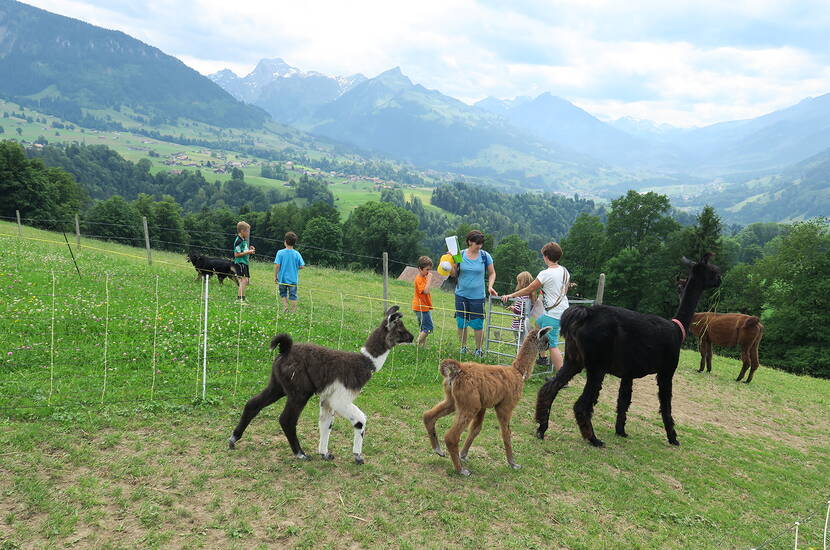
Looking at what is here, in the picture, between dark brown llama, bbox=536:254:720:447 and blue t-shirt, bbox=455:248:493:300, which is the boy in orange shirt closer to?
blue t-shirt, bbox=455:248:493:300

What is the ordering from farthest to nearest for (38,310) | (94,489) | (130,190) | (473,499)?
1. (130,190)
2. (38,310)
3. (473,499)
4. (94,489)

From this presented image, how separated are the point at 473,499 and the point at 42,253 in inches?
678

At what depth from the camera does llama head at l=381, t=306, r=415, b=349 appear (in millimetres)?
5719

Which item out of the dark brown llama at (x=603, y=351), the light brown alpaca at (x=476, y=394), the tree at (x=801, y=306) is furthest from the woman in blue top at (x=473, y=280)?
the tree at (x=801, y=306)

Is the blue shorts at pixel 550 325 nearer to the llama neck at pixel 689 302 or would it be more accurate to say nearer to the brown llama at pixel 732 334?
the llama neck at pixel 689 302

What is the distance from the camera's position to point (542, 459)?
21.2 ft

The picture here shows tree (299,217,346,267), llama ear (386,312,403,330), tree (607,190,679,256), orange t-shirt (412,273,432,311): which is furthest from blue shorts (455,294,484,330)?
tree (299,217,346,267)

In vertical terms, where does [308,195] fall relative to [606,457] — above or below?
above

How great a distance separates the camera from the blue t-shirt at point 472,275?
31.5ft

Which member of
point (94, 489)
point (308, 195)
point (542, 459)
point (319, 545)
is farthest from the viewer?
point (308, 195)

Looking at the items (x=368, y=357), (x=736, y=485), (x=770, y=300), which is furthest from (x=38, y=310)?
(x=770, y=300)

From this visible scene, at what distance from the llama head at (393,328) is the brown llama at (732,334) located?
12156 mm

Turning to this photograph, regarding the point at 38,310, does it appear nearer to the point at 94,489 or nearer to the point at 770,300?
the point at 94,489

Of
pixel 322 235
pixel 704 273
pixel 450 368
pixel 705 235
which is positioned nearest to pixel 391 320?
pixel 450 368
